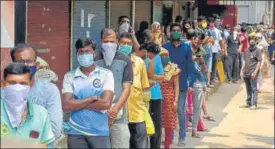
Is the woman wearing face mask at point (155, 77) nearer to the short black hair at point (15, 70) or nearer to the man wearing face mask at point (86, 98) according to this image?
the man wearing face mask at point (86, 98)

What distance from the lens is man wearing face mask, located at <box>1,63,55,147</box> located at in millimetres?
4008

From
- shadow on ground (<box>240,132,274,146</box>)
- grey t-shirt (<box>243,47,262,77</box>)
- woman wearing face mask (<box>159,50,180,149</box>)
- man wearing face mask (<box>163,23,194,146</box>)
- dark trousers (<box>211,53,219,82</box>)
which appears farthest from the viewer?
dark trousers (<box>211,53,219,82</box>)

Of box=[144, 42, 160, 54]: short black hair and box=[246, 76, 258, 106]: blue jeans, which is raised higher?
box=[144, 42, 160, 54]: short black hair

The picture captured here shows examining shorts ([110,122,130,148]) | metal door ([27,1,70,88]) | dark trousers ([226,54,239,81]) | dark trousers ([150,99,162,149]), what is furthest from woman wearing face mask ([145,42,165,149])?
dark trousers ([226,54,239,81])

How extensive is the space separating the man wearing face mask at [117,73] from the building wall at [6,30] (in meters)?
0.99

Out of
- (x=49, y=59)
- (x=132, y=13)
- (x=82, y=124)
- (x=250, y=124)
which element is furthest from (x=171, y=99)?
(x=132, y=13)

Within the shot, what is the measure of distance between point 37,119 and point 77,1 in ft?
17.7

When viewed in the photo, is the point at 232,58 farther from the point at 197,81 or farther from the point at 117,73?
the point at 117,73

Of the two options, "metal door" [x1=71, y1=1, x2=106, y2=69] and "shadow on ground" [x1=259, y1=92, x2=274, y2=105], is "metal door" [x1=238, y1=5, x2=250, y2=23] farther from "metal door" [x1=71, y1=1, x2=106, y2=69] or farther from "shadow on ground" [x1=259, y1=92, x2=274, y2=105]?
"metal door" [x1=71, y1=1, x2=106, y2=69]

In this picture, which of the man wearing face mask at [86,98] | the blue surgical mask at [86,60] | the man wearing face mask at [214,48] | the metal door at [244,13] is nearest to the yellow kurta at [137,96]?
the man wearing face mask at [86,98]

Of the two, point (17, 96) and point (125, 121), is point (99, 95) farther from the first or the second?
point (17, 96)

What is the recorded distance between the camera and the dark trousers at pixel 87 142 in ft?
18.2

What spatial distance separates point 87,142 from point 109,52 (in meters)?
0.90

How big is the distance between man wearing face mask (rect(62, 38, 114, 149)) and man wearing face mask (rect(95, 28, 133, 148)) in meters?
0.41
